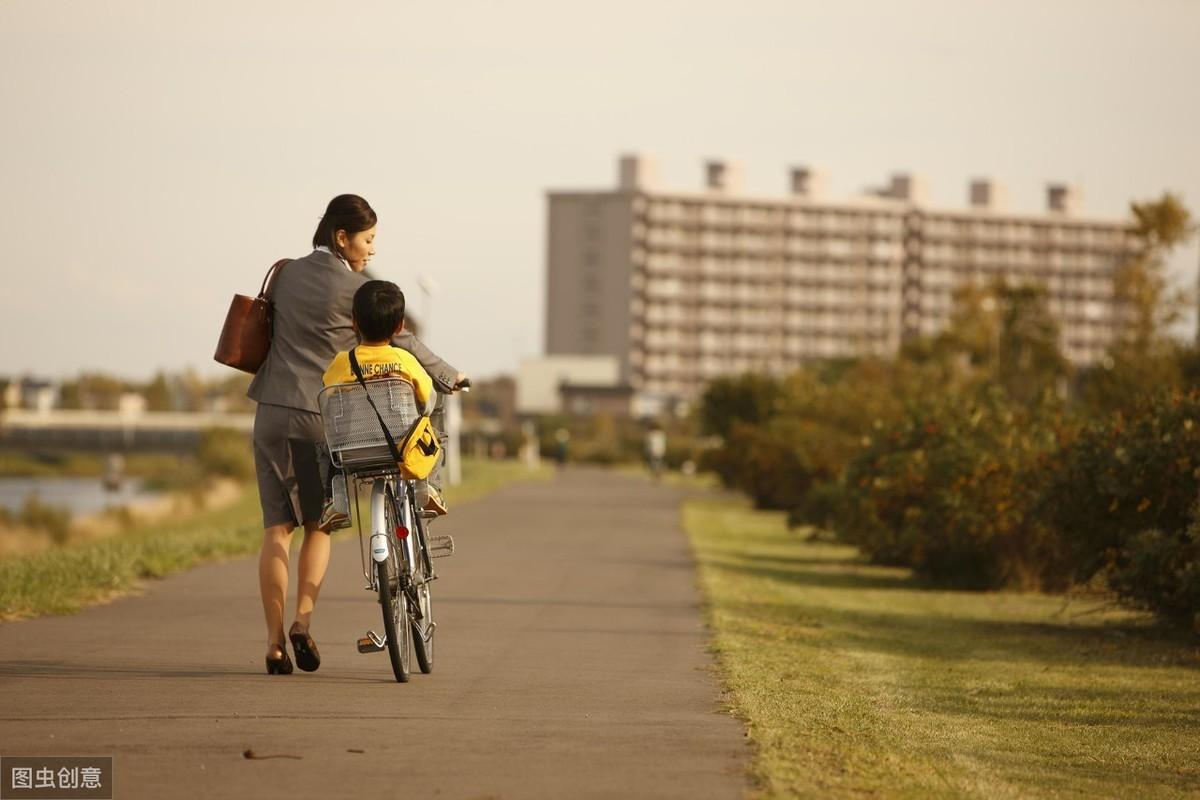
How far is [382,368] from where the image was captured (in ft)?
28.1

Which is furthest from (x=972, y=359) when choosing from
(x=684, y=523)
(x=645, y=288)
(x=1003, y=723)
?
(x=645, y=288)

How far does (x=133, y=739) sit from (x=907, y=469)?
48.1 feet

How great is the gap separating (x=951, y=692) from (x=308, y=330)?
421 cm

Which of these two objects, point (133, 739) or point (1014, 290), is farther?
point (1014, 290)

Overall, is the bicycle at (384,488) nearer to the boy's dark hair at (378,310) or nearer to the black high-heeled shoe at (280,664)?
the boy's dark hair at (378,310)

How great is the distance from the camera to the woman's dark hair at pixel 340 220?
9.12m

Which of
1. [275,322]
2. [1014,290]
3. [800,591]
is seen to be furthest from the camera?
[1014,290]

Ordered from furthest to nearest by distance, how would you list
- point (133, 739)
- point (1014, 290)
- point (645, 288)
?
point (645, 288), point (1014, 290), point (133, 739)

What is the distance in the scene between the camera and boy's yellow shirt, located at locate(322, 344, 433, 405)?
28.1ft

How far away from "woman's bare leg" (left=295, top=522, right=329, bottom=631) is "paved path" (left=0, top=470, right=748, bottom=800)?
0.32m

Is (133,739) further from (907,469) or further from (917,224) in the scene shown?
(917,224)

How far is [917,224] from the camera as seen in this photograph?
15938cm

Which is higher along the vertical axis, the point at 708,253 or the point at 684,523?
the point at 708,253

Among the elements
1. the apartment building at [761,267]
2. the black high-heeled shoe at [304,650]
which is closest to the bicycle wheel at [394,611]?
the black high-heeled shoe at [304,650]
